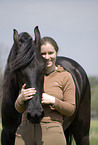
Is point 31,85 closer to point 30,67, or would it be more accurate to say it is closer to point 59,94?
point 30,67

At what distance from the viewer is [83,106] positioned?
18.3 ft

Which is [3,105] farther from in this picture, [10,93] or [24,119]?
[24,119]

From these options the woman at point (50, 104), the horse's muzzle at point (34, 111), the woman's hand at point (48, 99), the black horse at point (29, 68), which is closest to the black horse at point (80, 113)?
the black horse at point (29, 68)

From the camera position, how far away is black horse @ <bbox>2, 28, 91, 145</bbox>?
296 centimetres

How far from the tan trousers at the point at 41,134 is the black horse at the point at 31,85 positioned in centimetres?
23

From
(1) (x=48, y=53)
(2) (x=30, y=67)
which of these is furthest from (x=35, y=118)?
(1) (x=48, y=53)

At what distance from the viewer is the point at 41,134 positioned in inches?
115

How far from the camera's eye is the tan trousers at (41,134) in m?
2.88

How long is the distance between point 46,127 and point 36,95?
380 mm

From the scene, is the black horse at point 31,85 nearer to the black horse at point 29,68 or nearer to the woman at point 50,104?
the black horse at point 29,68

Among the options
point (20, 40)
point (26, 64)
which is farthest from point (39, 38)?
point (26, 64)

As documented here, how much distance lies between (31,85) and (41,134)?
54 cm

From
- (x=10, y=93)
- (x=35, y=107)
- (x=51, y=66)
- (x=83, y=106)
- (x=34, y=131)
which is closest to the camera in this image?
(x=35, y=107)

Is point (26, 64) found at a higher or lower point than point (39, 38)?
lower
